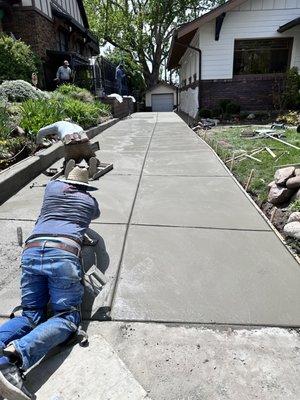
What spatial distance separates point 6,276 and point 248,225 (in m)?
2.64

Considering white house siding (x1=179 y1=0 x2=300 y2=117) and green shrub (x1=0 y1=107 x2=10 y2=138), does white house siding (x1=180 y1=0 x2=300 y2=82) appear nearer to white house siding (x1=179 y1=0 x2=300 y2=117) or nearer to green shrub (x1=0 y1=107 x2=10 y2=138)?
white house siding (x1=179 y1=0 x2=300 y2=117)

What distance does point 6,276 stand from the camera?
2.74 metres

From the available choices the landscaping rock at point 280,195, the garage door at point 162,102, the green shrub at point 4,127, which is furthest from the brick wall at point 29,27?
the garage door at point 162,102

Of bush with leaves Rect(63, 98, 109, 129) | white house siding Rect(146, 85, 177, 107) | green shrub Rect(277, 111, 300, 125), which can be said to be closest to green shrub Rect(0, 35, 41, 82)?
bush with leaves Rect(63, 98, 109, 129)

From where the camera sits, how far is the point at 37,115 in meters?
6.84

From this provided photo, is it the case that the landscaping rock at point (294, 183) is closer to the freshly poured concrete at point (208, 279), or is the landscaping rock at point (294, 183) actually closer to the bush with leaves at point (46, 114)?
the freshly poured concrete at point (208, 279)

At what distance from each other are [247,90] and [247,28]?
8.24 ft

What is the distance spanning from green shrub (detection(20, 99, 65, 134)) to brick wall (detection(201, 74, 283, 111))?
869 centimetres

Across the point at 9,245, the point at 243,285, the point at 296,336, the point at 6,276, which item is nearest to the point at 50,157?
the point at 9,245

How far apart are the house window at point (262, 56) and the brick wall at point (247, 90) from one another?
1.57 feet

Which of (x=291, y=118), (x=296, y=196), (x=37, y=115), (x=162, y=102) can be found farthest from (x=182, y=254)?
(x=162, y=102)

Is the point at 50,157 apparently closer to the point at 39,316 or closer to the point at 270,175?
the point at 270,175

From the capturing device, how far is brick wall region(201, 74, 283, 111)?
46.5 ft

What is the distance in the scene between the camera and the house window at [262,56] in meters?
14.1
